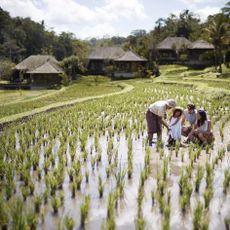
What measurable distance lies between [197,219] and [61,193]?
175cm

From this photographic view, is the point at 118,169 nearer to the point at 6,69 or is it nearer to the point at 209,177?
the point at 209,177

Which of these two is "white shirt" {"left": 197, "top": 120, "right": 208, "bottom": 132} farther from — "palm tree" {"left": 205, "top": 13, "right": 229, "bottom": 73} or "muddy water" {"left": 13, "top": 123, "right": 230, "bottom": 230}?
"palm tree" {"left": 205, "top": 13, "right": 229, "bottom": 73}

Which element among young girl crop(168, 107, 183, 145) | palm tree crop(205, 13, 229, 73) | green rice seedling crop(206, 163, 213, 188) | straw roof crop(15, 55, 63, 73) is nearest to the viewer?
green rice seedling crop(206, 163, 213, 188)

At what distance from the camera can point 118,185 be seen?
16.1 feet

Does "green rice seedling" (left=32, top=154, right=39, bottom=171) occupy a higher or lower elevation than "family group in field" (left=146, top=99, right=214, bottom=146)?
lower

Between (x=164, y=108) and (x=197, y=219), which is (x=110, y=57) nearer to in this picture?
(x=164, y=108)

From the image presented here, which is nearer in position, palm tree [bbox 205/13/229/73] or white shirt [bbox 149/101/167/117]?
white shirt [bbox 149/101/167/117]

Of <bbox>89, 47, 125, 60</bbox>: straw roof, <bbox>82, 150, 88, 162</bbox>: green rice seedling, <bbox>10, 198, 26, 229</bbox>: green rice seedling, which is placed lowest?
<bbox>82, 150, 88, 162</bbox>: green rice seedling

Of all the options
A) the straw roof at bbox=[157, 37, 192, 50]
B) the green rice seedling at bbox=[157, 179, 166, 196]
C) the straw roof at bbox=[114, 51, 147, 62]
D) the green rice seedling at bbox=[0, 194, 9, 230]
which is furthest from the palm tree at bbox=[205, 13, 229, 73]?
the green rice seedling at bbox=[0, 194, 9, 230]

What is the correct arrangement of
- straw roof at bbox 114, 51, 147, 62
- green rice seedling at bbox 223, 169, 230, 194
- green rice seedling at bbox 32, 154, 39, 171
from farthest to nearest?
straw roof at bbox 114, 51, 147, 62 → green rice seedling at bbox 32, 154, 39, 171 → green rice seedling at bbox 223, 169, 230, 194

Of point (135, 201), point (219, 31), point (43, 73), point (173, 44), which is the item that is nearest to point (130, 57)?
point (173, 44)

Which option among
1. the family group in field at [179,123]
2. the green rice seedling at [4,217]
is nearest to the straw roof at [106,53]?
the family group in field at [179,123]

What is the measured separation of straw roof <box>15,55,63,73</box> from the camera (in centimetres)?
3227

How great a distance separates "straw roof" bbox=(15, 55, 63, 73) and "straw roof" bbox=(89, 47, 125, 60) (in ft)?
15.6
